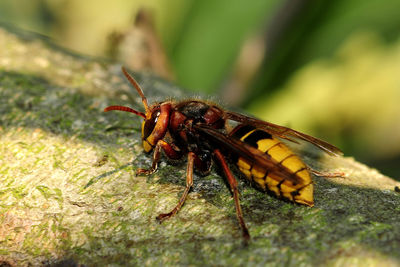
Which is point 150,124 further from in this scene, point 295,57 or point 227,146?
point 295,57

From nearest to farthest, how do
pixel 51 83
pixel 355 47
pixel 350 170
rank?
pixel 350 170 → pixel 51 83 → pixel 355 47

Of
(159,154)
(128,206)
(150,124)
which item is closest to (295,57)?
(150,124)

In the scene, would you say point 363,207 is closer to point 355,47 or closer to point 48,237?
point 48,237

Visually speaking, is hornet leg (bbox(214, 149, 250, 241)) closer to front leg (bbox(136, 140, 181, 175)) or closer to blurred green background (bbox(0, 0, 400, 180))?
front leg (bbox(136, 140, 181, 175))

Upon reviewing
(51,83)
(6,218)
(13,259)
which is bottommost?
(13,259)

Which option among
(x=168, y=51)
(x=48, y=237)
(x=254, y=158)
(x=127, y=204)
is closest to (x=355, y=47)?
(x=168, y=51)

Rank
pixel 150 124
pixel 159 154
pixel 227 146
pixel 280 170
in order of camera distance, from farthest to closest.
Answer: pixel 150 124, pixel 159 154, pixel 227 146, pixel 280 170
